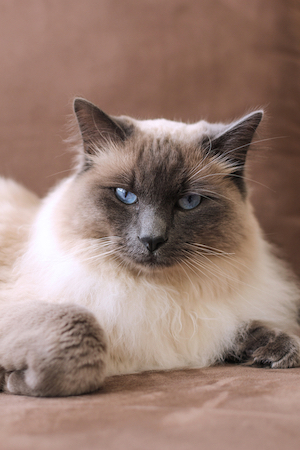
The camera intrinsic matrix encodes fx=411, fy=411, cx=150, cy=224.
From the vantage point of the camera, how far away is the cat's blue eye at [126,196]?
1.51m

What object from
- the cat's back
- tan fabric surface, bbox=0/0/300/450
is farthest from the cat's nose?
tan fabric surface, bbox=0/0/300/450

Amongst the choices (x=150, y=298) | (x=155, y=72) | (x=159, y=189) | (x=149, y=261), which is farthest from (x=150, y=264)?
(x=155, y=72)

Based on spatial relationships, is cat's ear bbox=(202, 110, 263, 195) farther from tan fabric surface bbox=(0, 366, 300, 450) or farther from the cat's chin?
tan fabric surface bbox=(0, 366, 300, 450)

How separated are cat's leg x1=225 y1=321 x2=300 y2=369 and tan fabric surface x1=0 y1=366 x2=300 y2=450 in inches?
8.5

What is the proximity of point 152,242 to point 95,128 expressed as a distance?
0.57 meters

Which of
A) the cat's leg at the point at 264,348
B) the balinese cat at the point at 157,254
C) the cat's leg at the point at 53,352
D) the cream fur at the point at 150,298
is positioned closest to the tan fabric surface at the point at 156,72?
the balinese cat at the point at 157,254

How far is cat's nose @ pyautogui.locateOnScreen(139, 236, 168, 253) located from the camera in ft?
4.48

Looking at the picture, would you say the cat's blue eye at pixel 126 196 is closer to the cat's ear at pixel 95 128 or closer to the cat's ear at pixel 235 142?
the cat's ear at pixel 95 128

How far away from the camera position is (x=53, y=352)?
109 cm

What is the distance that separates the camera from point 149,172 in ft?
4.83

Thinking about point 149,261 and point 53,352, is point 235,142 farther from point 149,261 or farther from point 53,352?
point 53,352

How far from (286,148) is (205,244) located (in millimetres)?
1221

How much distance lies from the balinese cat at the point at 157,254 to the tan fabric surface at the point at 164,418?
0.29 metres

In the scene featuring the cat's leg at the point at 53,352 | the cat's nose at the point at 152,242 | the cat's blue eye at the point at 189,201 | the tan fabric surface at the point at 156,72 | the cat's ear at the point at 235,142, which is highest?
the tan fabric surface at the point at 156,72
